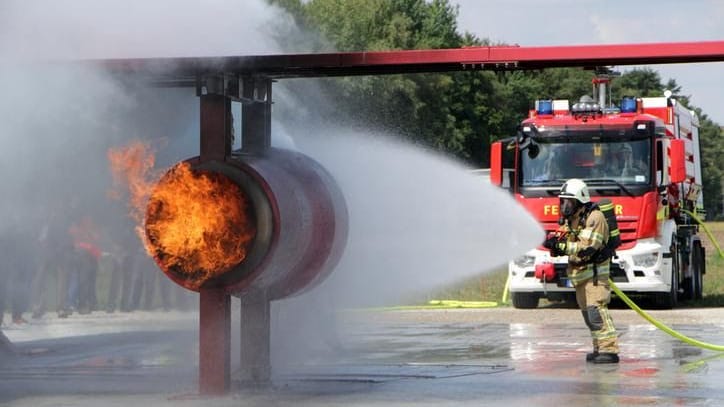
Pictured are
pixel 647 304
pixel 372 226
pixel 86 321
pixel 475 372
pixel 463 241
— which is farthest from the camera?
pixel 647 304

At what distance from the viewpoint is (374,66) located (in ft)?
32.7

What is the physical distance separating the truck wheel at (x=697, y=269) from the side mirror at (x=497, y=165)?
14.1 ft

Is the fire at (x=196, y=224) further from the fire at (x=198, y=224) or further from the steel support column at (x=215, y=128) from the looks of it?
the steel support column at (x=215, y=128)

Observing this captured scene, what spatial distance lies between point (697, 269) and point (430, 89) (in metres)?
35.1

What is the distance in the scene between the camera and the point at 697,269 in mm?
22375

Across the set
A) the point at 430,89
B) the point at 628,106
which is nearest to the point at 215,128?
the point at 628,106

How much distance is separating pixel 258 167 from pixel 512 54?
6.61ft

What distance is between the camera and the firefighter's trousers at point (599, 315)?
492 inches

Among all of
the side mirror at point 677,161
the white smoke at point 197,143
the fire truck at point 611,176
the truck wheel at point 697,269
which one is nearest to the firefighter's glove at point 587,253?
the white smoke at point 197,143

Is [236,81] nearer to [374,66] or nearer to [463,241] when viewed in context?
[374,66]

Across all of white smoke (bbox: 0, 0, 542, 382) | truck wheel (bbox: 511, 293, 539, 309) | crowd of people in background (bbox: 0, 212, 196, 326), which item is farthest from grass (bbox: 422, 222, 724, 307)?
crowd of people in background (bbox: 0, 212, 196, 326)

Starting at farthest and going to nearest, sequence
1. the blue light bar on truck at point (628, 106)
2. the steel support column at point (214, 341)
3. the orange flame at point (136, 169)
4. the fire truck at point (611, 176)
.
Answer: the blue light bar on truck at point (628, 106), the fire truck at point (611, 176), the orange flame at point (136, 169), the steel support column at point (214, 341)

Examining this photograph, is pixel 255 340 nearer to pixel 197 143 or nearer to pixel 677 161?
pixel 197 143

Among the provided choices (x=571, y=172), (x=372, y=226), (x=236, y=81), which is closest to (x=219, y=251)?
(x=236, y=81)
